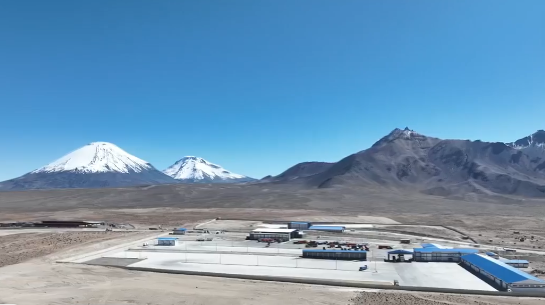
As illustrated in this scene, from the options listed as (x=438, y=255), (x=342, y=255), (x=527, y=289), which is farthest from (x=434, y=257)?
(x=527, y=289)

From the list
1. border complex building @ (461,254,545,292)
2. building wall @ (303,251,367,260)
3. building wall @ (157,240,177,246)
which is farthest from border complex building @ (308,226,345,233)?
border complex building @ (461,254,545,292)

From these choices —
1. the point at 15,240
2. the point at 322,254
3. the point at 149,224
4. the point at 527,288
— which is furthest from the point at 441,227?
the point at 15,240

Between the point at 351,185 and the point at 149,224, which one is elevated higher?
the point at 351,185

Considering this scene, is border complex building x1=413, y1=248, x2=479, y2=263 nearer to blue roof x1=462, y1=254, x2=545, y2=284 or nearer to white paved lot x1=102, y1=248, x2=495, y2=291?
white paved lot x1=102, y1=248, x2=495, y2=291

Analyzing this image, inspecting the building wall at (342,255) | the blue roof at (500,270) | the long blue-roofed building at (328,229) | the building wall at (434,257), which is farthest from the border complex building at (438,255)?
the long blue-roofed building at (328,229)

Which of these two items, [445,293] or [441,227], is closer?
[445,293]

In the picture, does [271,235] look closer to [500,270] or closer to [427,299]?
[500,270]

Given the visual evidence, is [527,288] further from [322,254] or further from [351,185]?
[351,185]
